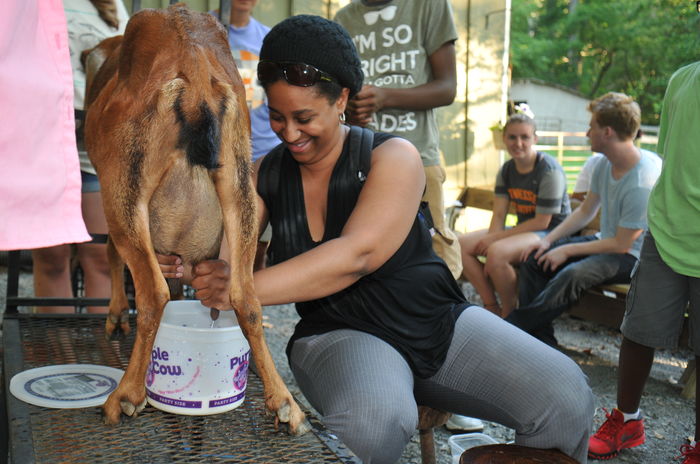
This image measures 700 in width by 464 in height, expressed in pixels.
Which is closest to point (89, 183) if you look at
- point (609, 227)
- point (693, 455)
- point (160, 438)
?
point (160, 438)

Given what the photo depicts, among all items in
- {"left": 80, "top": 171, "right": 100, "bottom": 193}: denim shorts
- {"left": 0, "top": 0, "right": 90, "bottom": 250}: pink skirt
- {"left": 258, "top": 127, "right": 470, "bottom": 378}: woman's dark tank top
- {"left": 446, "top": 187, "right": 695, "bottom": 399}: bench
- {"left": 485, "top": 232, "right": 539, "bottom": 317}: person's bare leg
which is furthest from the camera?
{"left": 485, "top": 232, "right": 539, "bottom": 317}: person's bare leg

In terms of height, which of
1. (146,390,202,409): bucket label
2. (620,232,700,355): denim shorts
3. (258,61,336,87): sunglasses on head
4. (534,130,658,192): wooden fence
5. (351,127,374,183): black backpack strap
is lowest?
(534,130,658,192): wooden fence

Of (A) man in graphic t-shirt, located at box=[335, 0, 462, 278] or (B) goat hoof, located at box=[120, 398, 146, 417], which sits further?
(A) man in graphic t-shirt, located at box=[335, 0, 462, 278]

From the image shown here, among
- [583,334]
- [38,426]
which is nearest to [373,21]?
[38,426]

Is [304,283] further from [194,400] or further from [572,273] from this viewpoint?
[572,273]

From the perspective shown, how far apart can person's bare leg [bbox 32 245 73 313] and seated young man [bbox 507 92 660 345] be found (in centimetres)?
268

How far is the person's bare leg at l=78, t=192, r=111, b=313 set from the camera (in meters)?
3.45

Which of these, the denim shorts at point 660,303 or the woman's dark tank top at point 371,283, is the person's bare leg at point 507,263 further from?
the woman's dark tank top at point 371,283

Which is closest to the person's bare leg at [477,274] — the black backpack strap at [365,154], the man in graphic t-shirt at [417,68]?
the man in graphic t-shirt at [417,68]

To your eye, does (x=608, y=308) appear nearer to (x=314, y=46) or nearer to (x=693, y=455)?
(x=693, y=455)

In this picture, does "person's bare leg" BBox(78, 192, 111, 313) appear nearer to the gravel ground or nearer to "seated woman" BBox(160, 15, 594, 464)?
the gravel ground

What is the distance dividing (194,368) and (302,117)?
0.81m

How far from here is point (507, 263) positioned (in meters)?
4.93

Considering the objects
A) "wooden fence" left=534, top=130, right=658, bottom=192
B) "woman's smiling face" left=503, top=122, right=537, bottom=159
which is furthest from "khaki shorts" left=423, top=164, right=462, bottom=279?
"wooden fence" left=534, top=130, right=658, bottom=192
